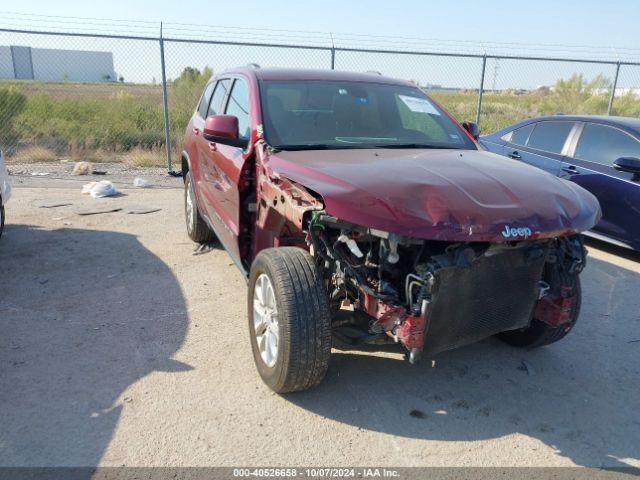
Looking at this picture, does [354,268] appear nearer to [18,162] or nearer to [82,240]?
[82,240]

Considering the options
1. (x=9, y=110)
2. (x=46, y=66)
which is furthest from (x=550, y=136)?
(x=46, y=66)

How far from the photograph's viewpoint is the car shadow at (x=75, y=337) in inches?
110

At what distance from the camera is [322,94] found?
4195mm

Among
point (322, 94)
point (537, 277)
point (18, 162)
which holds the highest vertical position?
point (322, 94)

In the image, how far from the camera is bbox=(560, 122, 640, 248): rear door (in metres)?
5.68

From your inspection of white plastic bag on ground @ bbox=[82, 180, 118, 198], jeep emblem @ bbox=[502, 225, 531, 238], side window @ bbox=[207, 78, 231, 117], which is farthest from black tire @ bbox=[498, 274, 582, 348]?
white plastic bag on ground @ bbox=[82, 180, 118, 198]

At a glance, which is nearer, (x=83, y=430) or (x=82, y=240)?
(x=83, y=430)

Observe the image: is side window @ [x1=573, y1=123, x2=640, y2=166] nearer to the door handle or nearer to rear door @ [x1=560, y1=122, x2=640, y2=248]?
rear door @ [x1=560, y1=122, x2=640, y2=248]

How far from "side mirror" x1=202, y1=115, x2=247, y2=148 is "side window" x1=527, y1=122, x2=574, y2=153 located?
15.0ft

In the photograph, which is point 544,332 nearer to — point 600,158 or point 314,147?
point 314,147

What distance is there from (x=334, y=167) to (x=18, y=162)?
397 inches

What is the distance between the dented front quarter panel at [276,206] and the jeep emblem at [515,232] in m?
1.01

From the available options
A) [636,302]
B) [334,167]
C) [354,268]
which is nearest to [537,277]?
[354,268]

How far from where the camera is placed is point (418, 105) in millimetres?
4488
